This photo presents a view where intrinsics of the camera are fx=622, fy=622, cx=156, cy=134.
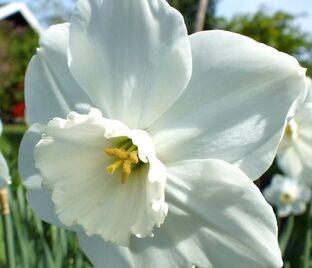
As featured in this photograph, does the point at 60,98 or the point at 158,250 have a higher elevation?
the point at 60,98

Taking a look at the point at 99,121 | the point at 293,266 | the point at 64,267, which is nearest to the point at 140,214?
the point at 99,121

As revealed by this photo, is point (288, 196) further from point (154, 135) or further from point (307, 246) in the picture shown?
point (154, 135)

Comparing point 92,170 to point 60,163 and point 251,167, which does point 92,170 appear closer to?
point 60,163

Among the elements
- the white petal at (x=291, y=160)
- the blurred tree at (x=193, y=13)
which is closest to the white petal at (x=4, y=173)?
the white petal at (x=291, y=160)

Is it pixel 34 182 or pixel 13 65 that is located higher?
pixel 34 182

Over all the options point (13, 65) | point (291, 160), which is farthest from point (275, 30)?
point (291, 160)

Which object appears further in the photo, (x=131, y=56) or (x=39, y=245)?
(x=39, y=245)
